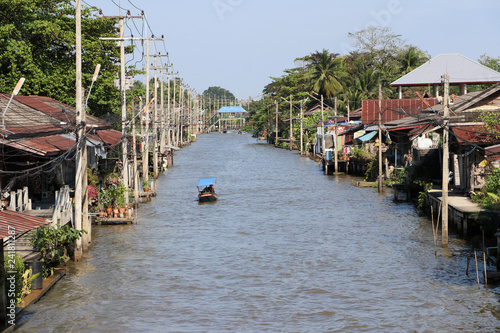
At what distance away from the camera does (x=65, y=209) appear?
22.2 metres

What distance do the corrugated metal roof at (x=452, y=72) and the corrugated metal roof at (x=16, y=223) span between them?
1719 inches

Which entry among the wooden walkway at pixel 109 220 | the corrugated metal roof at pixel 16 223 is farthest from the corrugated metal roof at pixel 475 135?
the corrugated metal roof at pixel 16 223

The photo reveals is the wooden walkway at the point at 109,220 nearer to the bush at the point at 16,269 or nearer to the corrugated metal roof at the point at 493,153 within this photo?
the bush at the point at 16,269

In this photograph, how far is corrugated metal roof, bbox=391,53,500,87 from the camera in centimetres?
5372

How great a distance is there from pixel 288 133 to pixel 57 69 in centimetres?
7119

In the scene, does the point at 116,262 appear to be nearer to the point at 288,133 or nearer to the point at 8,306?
the point at 8,306

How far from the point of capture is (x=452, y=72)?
55.3 metres

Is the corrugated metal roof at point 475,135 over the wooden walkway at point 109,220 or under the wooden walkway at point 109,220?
over

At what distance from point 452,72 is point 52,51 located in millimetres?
34441

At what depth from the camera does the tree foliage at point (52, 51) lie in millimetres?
35719

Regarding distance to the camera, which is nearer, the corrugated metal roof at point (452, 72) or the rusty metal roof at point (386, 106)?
the rusty metal roof at point (386, 106)

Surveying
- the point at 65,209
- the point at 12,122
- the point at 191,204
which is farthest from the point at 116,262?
the point at 191,204

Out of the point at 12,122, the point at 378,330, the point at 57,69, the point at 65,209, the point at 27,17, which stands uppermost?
the point at 27,17

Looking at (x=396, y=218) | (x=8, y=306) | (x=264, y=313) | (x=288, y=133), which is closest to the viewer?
(x=8, y=306)
